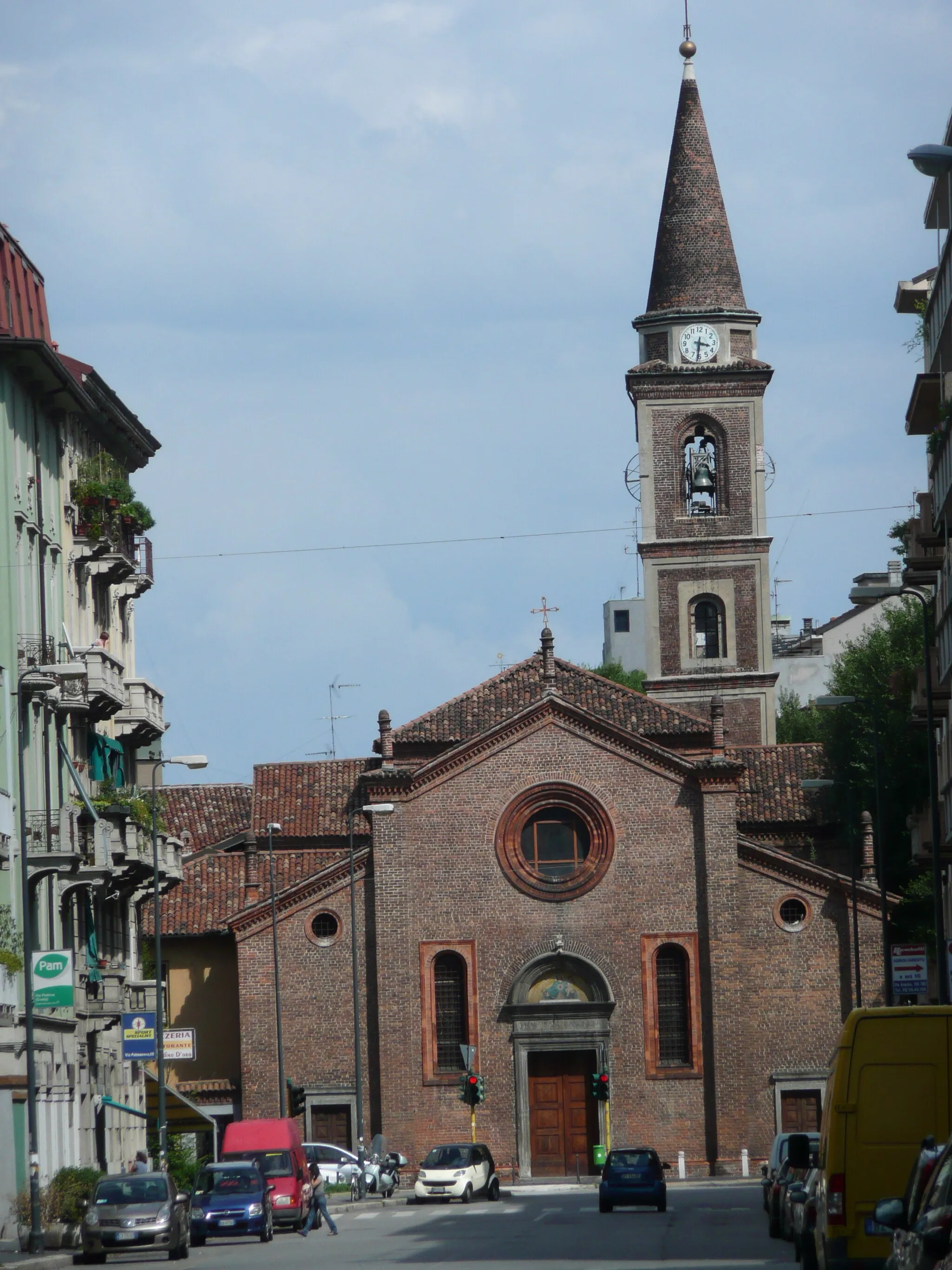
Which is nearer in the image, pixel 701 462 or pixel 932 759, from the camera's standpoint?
pixel 932 759

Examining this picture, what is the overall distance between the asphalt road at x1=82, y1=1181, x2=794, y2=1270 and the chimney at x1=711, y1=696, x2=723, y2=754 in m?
16.2

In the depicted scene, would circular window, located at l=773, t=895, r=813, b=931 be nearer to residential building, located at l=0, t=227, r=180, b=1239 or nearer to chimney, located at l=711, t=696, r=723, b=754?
chimney, located at l=711, t=696, r=723, b=754

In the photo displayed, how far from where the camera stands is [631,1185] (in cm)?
3888

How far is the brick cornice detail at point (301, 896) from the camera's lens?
189 ft

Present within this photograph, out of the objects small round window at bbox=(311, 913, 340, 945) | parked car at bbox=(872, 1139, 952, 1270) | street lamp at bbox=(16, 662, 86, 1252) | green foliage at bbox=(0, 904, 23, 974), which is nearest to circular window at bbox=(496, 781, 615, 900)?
small round window at bbox=(311, 913, 340, 945)

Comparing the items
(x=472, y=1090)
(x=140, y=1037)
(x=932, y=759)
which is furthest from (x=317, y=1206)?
(x=472, y=1090)

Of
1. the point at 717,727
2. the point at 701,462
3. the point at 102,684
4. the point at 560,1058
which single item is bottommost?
the point at 560,1058

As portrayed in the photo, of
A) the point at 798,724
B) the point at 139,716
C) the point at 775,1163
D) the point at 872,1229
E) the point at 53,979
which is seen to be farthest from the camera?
the point at 798,724

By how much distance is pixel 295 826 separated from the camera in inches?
2470

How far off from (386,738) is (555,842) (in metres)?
5.39

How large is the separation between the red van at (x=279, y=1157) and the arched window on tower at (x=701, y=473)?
30.3m

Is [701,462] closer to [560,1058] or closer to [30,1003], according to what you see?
[560,1058]

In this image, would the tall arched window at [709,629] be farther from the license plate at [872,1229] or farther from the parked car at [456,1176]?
the license plate at [872,1229]

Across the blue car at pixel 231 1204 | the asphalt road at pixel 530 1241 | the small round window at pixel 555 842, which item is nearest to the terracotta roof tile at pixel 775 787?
the small round window at pixel 555 842
